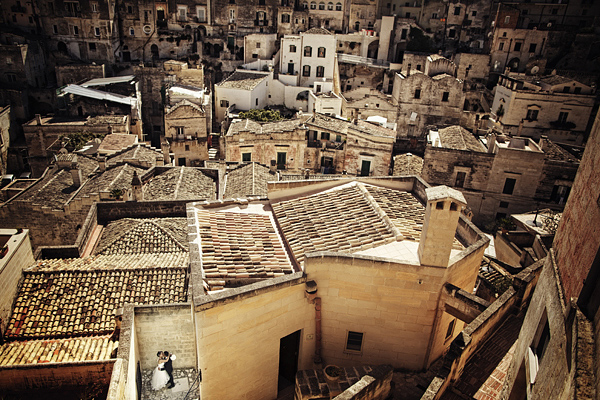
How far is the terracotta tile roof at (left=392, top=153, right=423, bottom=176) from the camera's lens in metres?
32.1

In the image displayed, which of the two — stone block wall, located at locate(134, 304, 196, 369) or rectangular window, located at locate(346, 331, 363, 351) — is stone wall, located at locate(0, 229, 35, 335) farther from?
rectangular window, located at locate(346, 331, 363, 351)

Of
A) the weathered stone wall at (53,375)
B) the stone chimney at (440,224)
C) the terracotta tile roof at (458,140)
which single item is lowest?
the weathered stone wall at (53,375)

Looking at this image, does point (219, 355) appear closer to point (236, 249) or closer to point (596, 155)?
point (236, 249)

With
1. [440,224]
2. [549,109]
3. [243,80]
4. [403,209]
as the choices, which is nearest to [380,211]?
[403,209]

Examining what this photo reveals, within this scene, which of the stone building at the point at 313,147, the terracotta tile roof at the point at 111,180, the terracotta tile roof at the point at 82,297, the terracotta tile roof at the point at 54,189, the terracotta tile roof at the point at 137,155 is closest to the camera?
the terracotta tile roof at the point at 82,297

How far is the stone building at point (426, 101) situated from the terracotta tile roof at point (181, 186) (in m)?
22.7

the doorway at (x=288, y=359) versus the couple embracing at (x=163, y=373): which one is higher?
the doorway at (x=288, y=359)

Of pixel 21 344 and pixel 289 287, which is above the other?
pixel 289 287

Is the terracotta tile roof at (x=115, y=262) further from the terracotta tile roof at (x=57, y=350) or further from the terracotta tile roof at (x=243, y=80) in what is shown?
the terracotta tile roof at (x=243, y=80)

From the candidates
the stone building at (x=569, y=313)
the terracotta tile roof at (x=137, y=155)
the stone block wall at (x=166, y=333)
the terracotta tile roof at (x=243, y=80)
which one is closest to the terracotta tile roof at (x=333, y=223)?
the stone block wall at (x=166, y=333)

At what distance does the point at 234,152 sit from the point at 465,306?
24139 mm

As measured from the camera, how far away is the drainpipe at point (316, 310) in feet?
37.3

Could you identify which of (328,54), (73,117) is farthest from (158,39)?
(328,54)

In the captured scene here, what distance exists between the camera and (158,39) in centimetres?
5088
